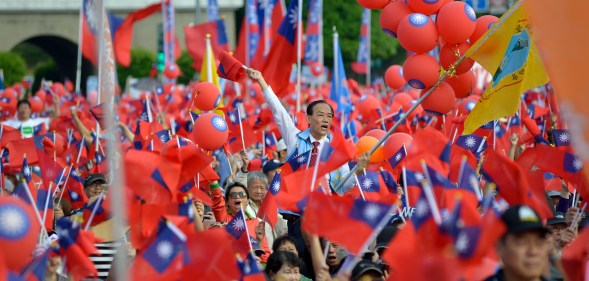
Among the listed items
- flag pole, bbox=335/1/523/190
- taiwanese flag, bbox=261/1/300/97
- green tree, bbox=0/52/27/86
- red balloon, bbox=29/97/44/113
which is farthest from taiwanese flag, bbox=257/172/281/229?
green tree, bbox=0/52/27/86

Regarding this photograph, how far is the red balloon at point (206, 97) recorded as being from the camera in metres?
11.4

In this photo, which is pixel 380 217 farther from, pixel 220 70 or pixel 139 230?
pixel 220 70

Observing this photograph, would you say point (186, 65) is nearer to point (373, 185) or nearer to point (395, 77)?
point (395, 77)

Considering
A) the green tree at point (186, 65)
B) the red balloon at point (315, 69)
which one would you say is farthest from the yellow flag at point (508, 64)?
the green tree at point (186, 65)

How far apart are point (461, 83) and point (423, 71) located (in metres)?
0.36

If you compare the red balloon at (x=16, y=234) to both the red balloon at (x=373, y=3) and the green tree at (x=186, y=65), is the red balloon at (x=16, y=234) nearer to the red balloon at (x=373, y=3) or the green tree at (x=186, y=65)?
the red balloon at (x=373, y=3)

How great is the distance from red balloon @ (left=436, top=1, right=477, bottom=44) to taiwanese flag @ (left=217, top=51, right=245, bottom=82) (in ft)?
5.88

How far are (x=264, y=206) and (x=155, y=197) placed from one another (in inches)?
72.2

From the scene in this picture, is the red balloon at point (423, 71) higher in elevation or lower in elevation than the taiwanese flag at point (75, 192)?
higher

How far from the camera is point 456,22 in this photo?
8.42 meters

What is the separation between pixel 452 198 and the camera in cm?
551

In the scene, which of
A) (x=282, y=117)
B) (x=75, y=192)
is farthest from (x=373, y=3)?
(x=75, y=192)

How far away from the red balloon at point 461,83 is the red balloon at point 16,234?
13.9 ft

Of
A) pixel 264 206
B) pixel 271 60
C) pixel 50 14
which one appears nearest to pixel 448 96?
pixel 264 206
